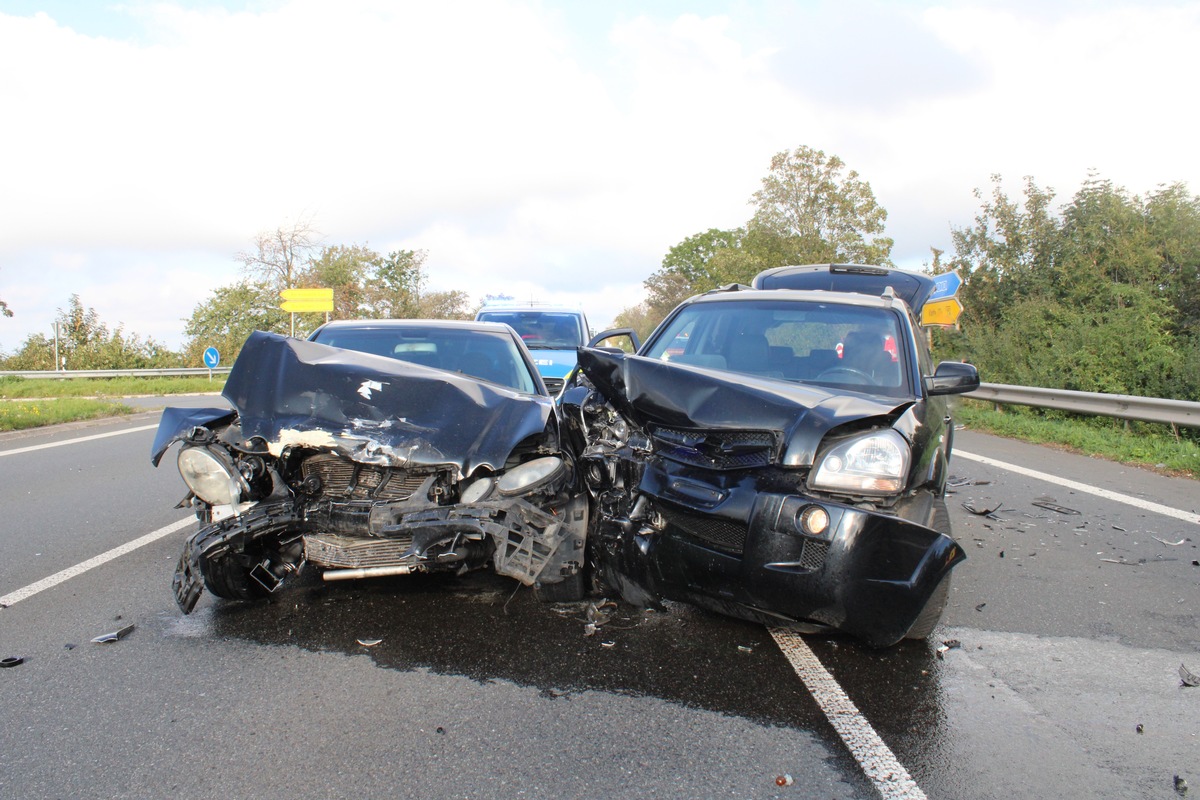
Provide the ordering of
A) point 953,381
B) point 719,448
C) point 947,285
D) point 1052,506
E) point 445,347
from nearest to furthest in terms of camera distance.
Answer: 1. point 719,448
2. point 953,381
3. point 445,347
4. point 1052,506
5. point 947,285

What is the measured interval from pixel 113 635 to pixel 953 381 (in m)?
4.15

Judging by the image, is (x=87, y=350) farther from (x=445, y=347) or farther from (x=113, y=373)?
(x=445, y=347)

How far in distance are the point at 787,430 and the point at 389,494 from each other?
177cm

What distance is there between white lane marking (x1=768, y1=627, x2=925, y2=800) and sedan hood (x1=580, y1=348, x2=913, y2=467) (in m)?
0.90

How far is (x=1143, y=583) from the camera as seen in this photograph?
4562 millimetres

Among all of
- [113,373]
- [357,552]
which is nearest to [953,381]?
[357,552]

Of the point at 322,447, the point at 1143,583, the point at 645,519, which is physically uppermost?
the point at 322,447

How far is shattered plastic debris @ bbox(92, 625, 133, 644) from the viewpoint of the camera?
3.47m

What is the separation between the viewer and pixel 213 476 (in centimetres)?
353

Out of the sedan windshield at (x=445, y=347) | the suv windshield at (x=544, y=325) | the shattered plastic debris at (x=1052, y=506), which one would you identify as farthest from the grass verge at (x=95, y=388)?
the shattered plastic debris at (x=1052, y=506)

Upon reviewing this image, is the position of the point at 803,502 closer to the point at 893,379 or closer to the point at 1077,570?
the point at 893,379

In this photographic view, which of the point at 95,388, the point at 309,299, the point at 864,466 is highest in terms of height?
the point at 309,299

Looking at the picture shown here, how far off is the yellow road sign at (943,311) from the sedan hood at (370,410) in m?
12.6

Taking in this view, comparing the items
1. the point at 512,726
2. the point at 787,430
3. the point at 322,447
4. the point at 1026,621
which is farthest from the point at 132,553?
the point at 1026,621
